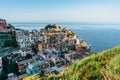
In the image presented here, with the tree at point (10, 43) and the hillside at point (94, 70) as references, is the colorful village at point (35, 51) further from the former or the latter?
the hillside at point (94, 70)

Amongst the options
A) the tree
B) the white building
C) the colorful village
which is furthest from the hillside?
the white building

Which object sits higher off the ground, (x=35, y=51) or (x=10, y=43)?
(x=10, y=43)

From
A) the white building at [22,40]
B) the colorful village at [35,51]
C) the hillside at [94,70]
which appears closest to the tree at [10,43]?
the colorful village at [35,51]

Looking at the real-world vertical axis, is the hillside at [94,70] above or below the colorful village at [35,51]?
above

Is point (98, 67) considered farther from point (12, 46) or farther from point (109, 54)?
point (12, 46)

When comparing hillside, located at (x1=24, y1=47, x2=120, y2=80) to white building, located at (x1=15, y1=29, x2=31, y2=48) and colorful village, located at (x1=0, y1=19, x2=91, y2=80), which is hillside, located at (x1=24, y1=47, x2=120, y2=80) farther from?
white building, located at (x1=15, y1=29, x2=31, y2=48)

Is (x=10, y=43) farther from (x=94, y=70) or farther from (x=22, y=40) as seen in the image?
(x=94, y=70)

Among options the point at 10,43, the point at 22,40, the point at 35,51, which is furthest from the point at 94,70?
the point at 22,40

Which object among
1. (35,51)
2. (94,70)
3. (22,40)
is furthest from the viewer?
(22,40)
